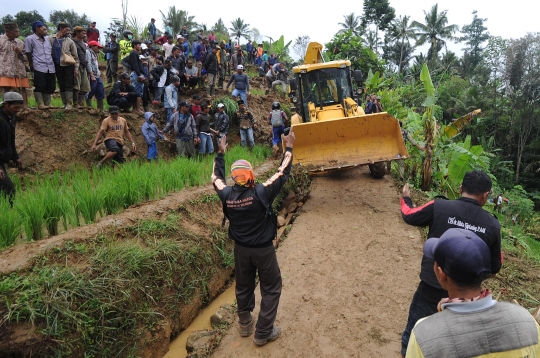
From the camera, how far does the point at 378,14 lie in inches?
1320

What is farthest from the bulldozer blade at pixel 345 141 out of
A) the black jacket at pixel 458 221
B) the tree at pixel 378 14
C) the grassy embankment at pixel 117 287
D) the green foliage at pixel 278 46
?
the tree at pixel 378 14

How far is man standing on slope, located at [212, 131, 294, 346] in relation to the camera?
335 centimetres

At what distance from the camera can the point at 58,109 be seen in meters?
7.65

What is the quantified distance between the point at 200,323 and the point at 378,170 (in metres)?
5.39

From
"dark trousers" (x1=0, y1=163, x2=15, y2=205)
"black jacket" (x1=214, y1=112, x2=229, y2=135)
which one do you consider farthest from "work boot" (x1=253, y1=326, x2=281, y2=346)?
"black jacket" (x1=214, y1=112, x2=229, y2=135)

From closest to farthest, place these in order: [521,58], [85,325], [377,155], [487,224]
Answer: [487,224] < [85,325] < [377,155] < [521,58]

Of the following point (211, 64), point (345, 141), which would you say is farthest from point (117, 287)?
point (211, 64)

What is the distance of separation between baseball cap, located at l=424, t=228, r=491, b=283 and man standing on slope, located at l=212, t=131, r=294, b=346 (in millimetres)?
2024

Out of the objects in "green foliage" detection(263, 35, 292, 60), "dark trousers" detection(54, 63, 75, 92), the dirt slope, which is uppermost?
"green foliage" detection(263, 35, 292, 60)

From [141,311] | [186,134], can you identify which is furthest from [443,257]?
[186,134]

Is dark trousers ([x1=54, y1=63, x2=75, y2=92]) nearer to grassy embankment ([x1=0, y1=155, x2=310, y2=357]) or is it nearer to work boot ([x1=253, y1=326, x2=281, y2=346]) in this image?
grassy embankment ([x1=0, y1=155, x2=310, y2=357])

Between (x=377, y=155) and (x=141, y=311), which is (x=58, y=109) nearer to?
(x=141, y=311)

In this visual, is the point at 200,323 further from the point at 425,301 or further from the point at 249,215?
the point at 425,301

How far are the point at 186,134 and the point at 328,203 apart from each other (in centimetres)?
405
